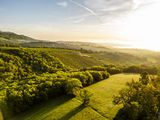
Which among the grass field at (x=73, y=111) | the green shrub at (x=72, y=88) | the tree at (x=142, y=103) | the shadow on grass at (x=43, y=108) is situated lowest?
the shadow on grass at (x=43, y=108)

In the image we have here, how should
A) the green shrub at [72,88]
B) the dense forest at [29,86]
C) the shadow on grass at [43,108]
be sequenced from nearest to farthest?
1. the shadow on grass at [43,108]
2. the dense forest at [29,86]
3. the green shrub at [72,88]

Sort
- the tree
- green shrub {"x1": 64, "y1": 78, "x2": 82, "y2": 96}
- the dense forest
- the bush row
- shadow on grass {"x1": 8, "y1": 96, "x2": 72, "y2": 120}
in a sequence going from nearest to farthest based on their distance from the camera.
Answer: the tree, shadow on grass {"x1": 8, "y1": 96, "x2": 72, "y2": 120}, the bush row, the dense forest, green shrub {"x1": 64, "y1": 78, "x2": 82, "y2": 96}

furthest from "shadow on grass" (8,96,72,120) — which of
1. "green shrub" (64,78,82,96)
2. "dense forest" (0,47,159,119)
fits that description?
"green shrub" (64,78,82,96)

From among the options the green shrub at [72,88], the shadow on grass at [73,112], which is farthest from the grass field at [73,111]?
the green shrub at [72,88]

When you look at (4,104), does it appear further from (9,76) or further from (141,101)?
(141,101)

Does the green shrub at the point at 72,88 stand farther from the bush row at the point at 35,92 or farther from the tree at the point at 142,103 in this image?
the tree at the point at 142,103

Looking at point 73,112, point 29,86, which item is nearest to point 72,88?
point 73,112

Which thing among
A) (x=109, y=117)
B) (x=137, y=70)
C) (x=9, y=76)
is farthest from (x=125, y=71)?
(x=9, y=76)

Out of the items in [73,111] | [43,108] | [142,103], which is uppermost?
[142,103]

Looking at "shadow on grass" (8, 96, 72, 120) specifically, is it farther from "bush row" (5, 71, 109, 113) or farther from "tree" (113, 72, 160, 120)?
"tree" (113, 72, 160, 120)

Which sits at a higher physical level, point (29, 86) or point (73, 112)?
point (29, 86)

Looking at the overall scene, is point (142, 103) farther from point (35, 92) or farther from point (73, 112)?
point (35, 92)
